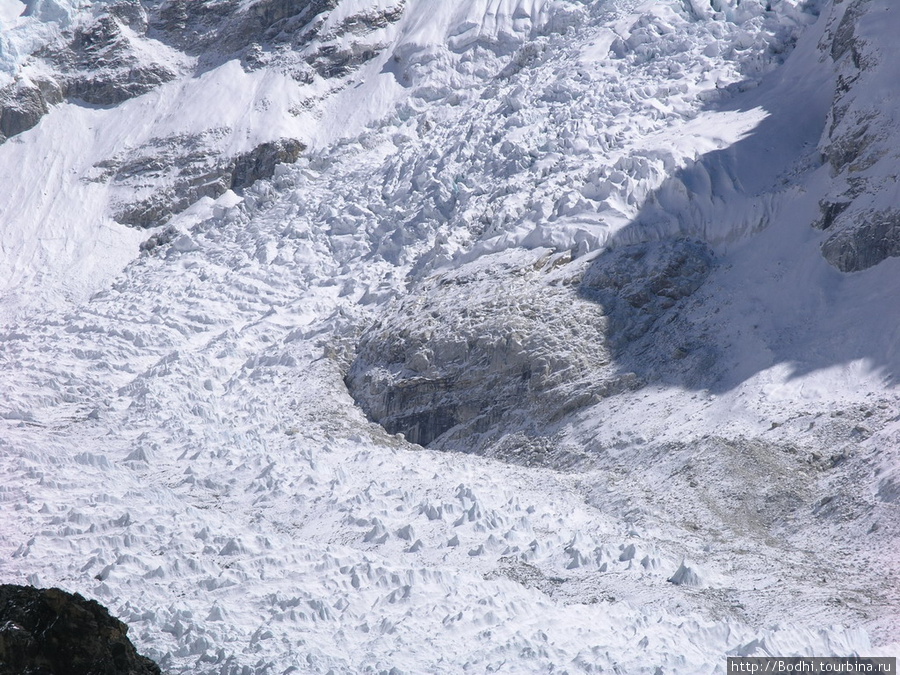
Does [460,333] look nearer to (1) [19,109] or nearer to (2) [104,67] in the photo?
(1) [19,109]

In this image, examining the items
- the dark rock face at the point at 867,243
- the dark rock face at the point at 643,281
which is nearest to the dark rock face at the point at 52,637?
the dark rock face at the point at 643,281

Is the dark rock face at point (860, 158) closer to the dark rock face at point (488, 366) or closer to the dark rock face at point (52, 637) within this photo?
the dark rock face at point (488, 366)

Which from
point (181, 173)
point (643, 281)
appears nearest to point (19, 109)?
point (181, 173)

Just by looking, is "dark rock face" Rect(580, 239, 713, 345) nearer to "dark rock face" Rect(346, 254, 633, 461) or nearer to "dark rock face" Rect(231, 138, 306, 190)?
"dark rock face" Rect(346, 254, 633, 461)

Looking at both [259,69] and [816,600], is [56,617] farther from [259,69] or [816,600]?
[259,69]

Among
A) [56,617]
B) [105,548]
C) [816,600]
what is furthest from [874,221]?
[56,617]

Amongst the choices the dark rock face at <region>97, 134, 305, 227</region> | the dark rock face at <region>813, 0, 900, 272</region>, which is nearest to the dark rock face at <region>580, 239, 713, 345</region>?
the dark rock face at <region>813, 0, 900, 272</region>

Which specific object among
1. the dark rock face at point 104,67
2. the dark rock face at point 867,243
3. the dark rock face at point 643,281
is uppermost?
the dark rock face at point 867,243
